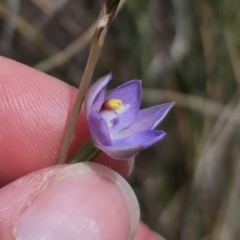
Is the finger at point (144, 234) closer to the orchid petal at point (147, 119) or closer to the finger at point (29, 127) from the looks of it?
the finger at point (29, 127)

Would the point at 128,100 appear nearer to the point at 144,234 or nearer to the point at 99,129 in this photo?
the point at 99,129

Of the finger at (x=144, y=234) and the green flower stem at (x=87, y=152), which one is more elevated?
the green flower stem at (x=87, y=152)

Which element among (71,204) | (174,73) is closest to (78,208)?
(71,204)

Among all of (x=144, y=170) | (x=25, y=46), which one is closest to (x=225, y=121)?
(x=144, y=170)

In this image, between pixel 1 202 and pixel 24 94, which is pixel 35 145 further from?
pixel 1 202

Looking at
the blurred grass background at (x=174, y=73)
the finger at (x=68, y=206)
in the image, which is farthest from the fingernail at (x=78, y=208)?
the blurred grass background at (x=174, y=73)

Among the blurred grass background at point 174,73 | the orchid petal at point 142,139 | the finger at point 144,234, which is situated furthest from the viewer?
the blurred grass background at point 174,73

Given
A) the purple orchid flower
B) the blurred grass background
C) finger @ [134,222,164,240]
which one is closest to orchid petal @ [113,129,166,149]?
the purple orchid flower
